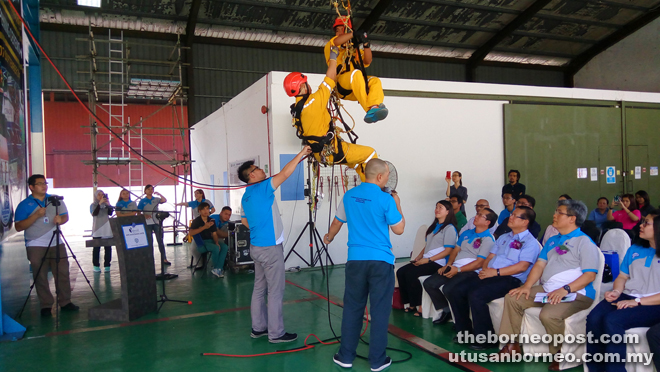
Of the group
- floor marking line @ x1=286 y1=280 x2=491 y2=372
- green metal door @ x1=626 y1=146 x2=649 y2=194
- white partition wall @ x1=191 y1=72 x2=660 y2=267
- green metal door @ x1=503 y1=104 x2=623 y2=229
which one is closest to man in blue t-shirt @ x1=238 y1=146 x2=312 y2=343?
floor marking line @ x1=286 y1=280 x2=491 y2=372

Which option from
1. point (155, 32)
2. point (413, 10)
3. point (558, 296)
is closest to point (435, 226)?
point (558, 296)

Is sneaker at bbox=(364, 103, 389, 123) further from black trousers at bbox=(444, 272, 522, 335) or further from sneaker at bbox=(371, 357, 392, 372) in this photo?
sneaker at bbox=(371, 357, 392, 372)

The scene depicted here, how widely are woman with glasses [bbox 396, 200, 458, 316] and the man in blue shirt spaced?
77 centimetres

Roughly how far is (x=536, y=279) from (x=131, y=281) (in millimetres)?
4322

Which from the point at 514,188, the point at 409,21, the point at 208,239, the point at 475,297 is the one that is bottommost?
the point at 475,297

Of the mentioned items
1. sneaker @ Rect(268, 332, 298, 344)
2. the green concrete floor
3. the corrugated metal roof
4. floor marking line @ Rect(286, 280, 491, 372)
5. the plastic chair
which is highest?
the corrugated metal roof

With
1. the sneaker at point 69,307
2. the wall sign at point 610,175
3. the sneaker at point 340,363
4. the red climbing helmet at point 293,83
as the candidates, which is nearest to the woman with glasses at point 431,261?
the sneaker at point 340,363

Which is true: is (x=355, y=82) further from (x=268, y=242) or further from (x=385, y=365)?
(x=385, y=365)

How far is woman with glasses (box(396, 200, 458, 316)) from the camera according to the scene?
523cm

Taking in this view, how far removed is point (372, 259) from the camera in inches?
140

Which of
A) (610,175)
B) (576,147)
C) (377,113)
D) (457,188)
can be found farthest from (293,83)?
(610,175)

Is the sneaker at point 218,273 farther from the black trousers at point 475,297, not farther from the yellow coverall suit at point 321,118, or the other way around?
the black trousers at point 475,297

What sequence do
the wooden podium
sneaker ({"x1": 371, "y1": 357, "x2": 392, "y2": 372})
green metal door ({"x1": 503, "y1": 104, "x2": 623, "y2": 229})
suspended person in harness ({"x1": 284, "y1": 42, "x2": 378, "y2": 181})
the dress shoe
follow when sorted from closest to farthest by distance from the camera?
sneaker ({"x1": 371, "y1": 357, "x2": 392, "y2": 372})
suspended person in harness ({"x1": 284, "y1": 42, "x2": 378, "y2": 181})
the dress shoe
the wooden podium
green metal door ({"x1": 503, "y1": 104, "x2": 623, "y2": 229})

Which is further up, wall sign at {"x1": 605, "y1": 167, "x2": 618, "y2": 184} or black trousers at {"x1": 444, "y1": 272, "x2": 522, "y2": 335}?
wall sign at {"x1": 605, "y1": 167, "x2": 618, "y2": 184}
